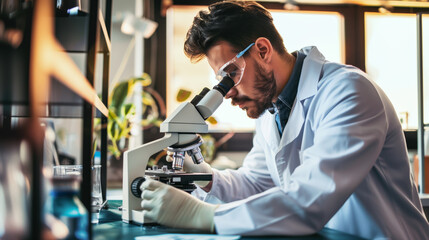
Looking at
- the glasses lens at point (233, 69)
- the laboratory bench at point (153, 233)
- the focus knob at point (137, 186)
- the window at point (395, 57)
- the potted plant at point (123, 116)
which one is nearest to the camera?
the laboratory bench at point (153, 233)

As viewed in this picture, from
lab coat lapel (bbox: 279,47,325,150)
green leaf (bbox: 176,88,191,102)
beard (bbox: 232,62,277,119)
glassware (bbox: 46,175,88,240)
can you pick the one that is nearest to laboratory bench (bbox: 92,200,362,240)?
glassware (bbox: 46,175,88,240)

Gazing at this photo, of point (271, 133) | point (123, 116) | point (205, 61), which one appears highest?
point (205, 61)

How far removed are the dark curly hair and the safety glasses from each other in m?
0.03

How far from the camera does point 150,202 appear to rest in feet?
3.67

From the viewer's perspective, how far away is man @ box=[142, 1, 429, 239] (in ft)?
3.44

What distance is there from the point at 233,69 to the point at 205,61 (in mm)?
2171

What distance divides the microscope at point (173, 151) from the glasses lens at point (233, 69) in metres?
0.25

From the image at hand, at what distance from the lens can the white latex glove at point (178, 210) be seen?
3.51ft

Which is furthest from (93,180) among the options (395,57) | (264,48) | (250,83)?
(395,57)

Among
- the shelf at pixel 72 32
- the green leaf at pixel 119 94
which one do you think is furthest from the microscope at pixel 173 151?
the green leaf at pixel 119 94

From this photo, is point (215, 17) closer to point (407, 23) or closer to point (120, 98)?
point (120, 98)

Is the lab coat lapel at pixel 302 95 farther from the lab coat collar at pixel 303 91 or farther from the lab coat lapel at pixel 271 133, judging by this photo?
the lab coat lapel at pixel 271 133

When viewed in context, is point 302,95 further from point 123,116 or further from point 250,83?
point 123,116

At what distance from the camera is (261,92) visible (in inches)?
66.3
